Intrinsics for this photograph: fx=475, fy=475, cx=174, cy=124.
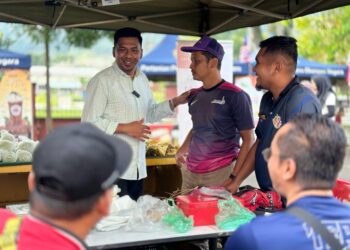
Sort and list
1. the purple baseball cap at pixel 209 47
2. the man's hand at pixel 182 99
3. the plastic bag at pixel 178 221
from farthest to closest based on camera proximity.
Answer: the man's hand at pixel 182 99 < the purple baseball cap at pixel 209 47 < the plastic bag at pixel 178 221

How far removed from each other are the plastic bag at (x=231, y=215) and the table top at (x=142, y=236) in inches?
1.7

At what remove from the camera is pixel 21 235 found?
1311mm

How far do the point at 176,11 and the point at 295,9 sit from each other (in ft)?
4.09

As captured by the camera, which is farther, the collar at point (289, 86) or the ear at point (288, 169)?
the collar at point (289, 86)

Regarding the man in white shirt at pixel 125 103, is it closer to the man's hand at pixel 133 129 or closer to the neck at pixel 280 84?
the man's hand at pixel 133 129

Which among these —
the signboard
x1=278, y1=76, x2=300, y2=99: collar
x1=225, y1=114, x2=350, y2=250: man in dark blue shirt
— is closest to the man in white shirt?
x1=278, y1=76, x2=300, y2=99: collar

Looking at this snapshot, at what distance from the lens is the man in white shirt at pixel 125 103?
11.5ft

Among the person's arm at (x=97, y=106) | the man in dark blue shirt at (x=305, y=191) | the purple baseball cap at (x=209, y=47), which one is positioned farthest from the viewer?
the purple baseball cap at (x=209, y=47)

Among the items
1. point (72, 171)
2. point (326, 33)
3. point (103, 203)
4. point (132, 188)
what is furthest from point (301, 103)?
point (326, 33)

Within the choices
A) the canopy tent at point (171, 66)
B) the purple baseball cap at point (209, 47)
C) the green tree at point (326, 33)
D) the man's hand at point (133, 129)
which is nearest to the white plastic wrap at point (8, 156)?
the man's hand at point (133, 129)

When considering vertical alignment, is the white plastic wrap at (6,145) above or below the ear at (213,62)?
below

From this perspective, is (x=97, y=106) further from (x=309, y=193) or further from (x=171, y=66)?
(x=171, y=66)

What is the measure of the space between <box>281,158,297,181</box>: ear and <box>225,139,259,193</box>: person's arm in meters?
1.59

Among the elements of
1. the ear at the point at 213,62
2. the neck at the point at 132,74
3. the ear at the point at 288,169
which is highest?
the ear at the point at 213,62
